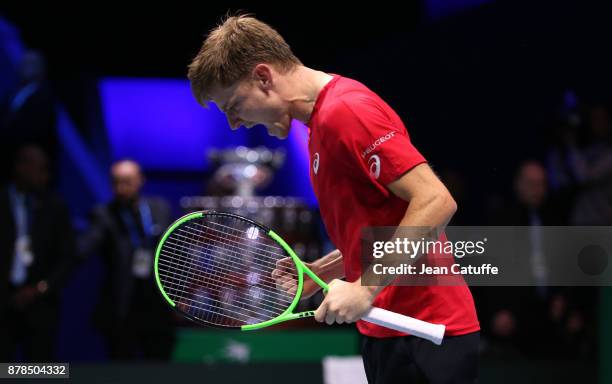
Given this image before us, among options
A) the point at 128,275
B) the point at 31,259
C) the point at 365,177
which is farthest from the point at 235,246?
the point at 128,275

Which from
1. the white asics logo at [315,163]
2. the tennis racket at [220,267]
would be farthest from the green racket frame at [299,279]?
the white asics logo at [315,163]

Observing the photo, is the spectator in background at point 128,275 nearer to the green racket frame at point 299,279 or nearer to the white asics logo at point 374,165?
the green racket frame at point 299,279

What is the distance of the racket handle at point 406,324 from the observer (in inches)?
84.5

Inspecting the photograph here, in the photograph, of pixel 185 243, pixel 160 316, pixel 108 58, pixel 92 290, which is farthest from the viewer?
pixel 108 58

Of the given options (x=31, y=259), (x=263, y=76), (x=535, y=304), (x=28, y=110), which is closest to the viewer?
(x=263, y=76)

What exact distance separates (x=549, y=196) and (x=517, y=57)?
0.94 metres

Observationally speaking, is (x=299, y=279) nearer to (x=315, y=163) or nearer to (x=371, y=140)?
(x=315, y=163)

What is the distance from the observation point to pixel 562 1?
3984mm

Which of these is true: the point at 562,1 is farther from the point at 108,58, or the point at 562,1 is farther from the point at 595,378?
the point at 108,58

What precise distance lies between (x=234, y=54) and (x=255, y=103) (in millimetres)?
125

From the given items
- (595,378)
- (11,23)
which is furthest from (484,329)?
(11,23)

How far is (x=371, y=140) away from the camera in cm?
209

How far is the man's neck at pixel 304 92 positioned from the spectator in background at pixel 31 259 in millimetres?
3135

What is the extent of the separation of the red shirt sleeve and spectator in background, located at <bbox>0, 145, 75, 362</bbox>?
3300 mm
